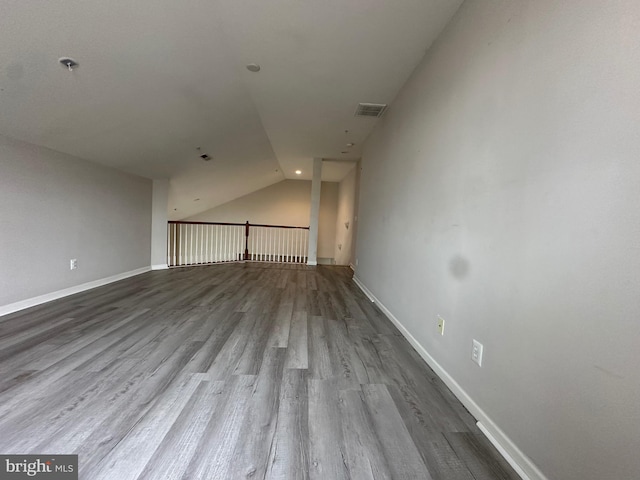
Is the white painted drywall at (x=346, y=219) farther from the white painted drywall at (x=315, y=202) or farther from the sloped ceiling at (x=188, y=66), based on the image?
the sloped ceiling at (x=188, y=66)

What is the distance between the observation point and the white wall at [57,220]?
2.59m

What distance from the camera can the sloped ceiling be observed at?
1787 mm

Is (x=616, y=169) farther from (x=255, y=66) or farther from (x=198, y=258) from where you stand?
(x=198, y=258)

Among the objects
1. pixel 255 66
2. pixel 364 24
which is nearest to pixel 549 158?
pixel 364 24

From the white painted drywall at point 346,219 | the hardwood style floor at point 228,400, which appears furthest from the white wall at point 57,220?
the white painted drywall at point 346,219

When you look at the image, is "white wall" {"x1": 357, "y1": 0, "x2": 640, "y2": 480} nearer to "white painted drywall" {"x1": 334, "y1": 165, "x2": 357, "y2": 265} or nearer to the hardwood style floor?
the hardwood style floor

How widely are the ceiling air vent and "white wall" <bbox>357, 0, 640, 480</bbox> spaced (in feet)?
4.78

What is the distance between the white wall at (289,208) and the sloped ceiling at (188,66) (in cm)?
499

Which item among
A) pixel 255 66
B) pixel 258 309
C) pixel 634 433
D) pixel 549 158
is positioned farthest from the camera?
pixel 258 309

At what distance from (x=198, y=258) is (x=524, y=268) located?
632 cm

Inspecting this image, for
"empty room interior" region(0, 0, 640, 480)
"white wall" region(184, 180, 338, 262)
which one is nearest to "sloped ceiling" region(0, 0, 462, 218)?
"empty room interior" region(0, 0, 640, 480)

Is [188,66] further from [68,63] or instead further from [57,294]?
[57,294]

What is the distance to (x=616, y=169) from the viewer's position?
82cm

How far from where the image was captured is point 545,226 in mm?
1060
